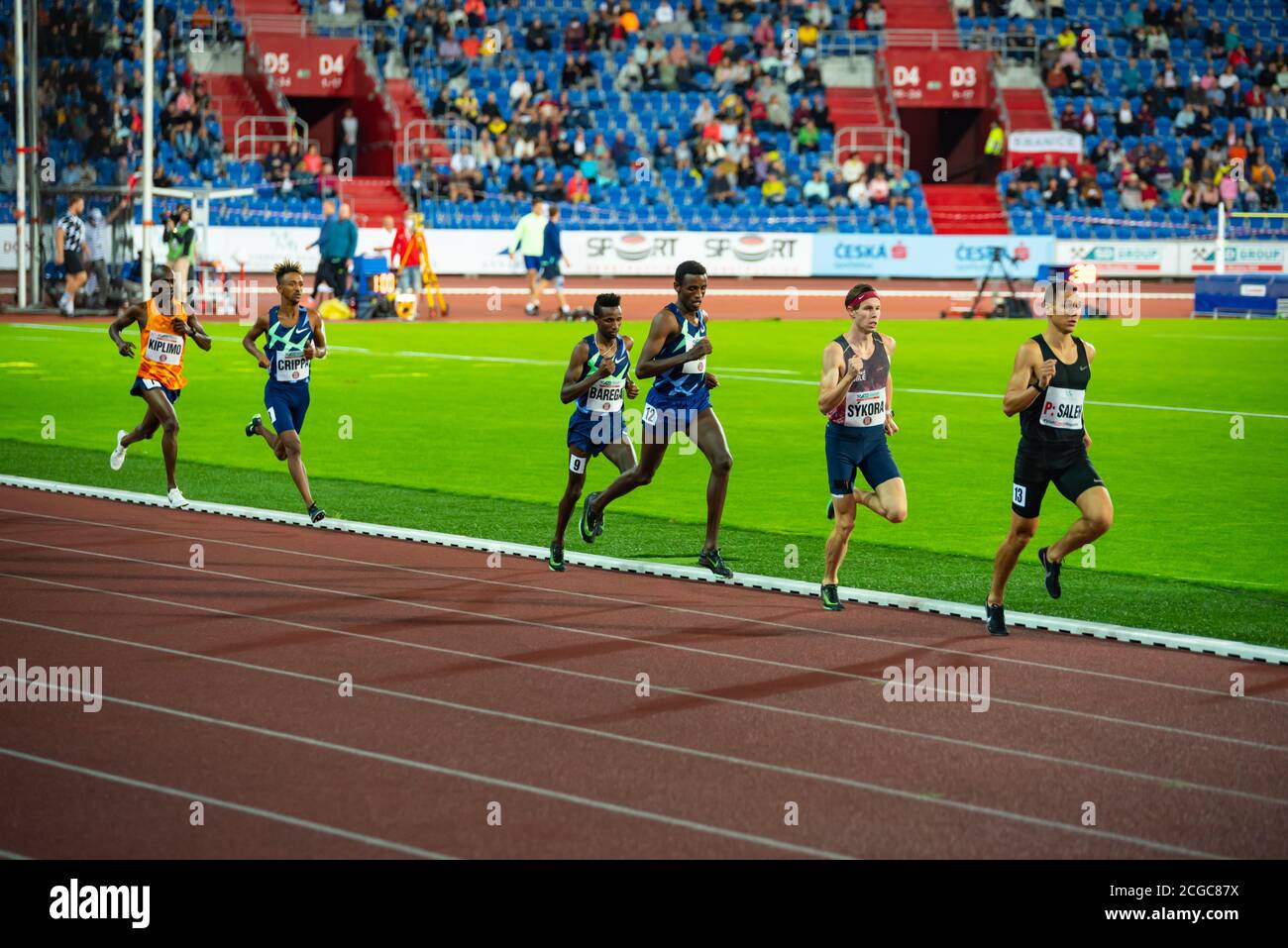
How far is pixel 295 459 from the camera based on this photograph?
44.5 ft

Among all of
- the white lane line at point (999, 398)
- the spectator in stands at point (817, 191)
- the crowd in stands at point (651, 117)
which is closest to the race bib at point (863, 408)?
the white lane line at point (999, 398)

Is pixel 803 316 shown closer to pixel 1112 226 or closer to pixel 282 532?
pixel 1112 226

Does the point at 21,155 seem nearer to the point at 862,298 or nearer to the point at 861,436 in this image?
the point at 862,298

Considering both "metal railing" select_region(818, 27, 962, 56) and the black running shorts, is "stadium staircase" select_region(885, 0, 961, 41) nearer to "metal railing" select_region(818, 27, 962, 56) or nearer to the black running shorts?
"metal railing" select_region(818, 27, 962, 56)

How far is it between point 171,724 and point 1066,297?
17.8 feet

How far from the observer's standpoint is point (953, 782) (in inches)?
290

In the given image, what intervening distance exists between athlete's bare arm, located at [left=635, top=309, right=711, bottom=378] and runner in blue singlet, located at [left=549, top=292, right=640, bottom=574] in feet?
0.73

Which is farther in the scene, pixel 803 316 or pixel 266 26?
pixel 266 26

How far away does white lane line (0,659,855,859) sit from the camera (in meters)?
6.61

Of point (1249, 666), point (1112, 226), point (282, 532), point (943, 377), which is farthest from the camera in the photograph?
point (1112, 226)

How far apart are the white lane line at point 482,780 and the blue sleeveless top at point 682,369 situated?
14.6ft

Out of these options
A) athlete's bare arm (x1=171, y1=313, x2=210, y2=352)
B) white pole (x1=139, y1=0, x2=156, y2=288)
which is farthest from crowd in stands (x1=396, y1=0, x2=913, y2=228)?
athlete's bare arm (x1=171, y1=313, x2=210, y2=352)

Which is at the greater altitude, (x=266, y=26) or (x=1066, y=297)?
(x=266, y=26)
